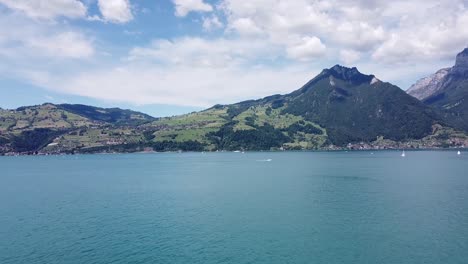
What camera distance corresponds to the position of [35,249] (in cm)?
5391

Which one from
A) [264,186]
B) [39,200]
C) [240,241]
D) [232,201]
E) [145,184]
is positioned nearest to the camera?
[240,241]

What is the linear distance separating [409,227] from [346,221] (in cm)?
1030

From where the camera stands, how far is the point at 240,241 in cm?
5669

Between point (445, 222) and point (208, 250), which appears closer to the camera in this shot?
point (208, 250)

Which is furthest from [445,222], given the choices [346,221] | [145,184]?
[145,184]

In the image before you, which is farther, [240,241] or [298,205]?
[298,205]

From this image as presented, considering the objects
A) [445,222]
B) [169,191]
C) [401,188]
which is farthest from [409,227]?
[169,191]

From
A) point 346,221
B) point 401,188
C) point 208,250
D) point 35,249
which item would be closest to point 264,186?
point 401,188

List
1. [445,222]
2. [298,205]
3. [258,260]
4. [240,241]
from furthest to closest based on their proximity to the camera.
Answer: [298,205] → [445,222] → [240,241] → [258,260]

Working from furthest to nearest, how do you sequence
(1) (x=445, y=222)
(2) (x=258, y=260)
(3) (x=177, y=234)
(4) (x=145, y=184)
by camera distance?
(4) (x=145, y=184), (1) (x=445, y=222), (3) (x=177, y=234), (2) (x=258, y=260)

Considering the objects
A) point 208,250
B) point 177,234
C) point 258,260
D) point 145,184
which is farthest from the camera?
point 145,184

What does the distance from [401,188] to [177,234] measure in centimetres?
7342

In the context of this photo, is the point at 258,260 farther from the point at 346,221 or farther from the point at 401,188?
the point at 401,188

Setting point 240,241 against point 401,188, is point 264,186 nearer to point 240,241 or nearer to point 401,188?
point 401,188
